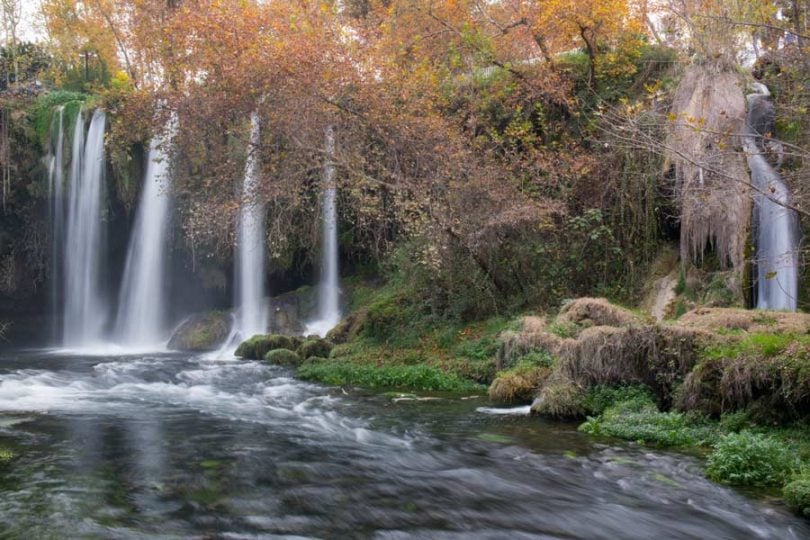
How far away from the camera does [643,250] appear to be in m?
15.6

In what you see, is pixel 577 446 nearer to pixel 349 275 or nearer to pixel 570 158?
pixel 570 158

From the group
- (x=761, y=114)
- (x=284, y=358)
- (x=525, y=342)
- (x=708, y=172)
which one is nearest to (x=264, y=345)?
(x=284, y=358)

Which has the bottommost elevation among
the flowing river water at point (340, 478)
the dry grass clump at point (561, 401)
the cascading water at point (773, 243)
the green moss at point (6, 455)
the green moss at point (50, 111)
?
the flowing river water at point (340, 478)

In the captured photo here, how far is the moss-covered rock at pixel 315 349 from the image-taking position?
16375 mm

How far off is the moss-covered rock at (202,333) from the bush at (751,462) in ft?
54.2

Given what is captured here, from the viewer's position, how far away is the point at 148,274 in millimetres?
23922

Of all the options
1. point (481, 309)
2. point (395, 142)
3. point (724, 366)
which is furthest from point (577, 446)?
point (395, 142)

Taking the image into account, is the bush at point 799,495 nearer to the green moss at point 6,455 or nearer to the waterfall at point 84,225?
the green moss at point 6,455

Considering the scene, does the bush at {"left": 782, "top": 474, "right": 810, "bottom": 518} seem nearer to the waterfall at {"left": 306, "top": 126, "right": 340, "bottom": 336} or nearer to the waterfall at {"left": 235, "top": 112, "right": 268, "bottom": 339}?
the waterfall at {"left": 306, "top": 126, "right": 340, "bottom": 336}

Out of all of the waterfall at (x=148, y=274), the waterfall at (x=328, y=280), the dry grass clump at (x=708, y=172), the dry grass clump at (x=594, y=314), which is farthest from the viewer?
the waterfall at (x=148, y=274)

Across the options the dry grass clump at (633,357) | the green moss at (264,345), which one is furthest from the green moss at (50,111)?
the dry grass clump at (633,357)

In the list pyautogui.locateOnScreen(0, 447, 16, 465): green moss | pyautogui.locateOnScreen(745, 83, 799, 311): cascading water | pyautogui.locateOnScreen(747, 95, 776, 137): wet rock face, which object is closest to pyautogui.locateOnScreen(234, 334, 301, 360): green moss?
pyautogui.locateOnScreen(0, 447, 16, 465): green moss

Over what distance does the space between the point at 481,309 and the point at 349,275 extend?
8.19 meters

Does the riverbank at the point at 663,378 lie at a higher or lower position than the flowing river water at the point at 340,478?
higher
